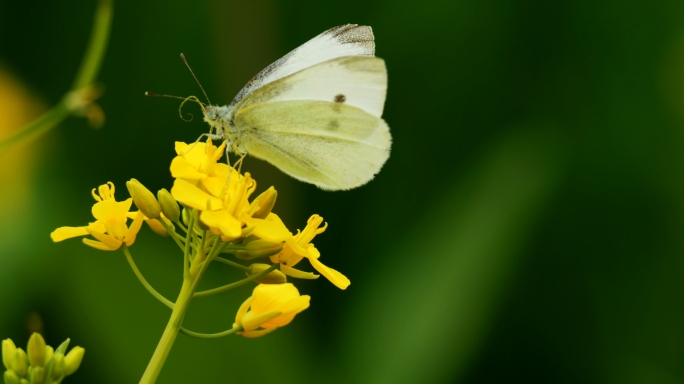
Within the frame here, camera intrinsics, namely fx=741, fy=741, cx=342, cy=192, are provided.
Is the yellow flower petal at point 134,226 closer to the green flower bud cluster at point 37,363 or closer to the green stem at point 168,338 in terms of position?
the green stem at point 168,338

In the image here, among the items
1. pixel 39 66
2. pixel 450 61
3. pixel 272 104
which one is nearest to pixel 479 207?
pixel 450 61

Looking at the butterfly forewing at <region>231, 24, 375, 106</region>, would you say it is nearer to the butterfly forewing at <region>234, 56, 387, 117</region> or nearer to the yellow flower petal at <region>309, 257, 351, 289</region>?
the butterfly forewing at <region>234, 56, 387, 117</region>

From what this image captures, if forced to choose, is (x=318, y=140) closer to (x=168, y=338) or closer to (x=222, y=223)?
(x=222, y=223)

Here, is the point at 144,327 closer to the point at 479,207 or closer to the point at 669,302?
the point at 479,207

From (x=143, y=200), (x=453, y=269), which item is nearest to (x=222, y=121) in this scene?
(x=143, y=200)

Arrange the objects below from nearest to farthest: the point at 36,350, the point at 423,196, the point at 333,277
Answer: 1. the point at 36,350
2. the point at 333,277
3. the point at 423,196

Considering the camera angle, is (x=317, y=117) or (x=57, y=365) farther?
(x=317, y=117)
